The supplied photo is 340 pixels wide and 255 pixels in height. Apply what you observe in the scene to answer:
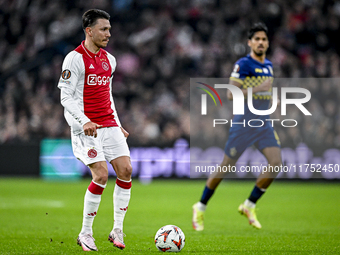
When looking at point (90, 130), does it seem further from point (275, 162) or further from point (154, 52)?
point (154, 52)

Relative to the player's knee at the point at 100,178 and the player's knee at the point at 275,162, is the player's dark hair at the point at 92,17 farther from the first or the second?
the player's knee at the point at 275,162

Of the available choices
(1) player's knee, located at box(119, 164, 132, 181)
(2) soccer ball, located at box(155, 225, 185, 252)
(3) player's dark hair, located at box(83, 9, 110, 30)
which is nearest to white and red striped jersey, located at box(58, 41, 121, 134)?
(3) player's dark hair, located at box(83, 9, 110, 30)

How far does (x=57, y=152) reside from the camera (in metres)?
14.2

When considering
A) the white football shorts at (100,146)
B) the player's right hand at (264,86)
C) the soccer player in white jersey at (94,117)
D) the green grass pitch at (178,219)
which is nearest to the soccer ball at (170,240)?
the green grass pitch at (178,219)

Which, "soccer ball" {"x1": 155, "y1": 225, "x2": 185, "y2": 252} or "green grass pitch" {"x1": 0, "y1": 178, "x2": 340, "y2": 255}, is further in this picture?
"green grass pitch" {"x1": 0, "y1": 178, "x2": 340, "y2": 255}

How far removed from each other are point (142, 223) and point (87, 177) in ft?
24.7

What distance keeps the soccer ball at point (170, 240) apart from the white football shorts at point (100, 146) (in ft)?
2.89

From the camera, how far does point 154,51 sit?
54.9 feet

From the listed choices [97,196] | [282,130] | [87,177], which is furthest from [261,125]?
[87,177]

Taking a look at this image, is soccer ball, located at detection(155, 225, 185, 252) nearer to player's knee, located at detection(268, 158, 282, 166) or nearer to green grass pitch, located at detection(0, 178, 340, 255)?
green grass pitch, located at detection(0, 178, 340, 255)

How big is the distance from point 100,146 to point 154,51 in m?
12.0

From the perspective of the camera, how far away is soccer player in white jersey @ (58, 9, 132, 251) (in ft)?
15.9

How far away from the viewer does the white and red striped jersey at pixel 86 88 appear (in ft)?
15.9

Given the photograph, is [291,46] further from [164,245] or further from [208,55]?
[164,245]
